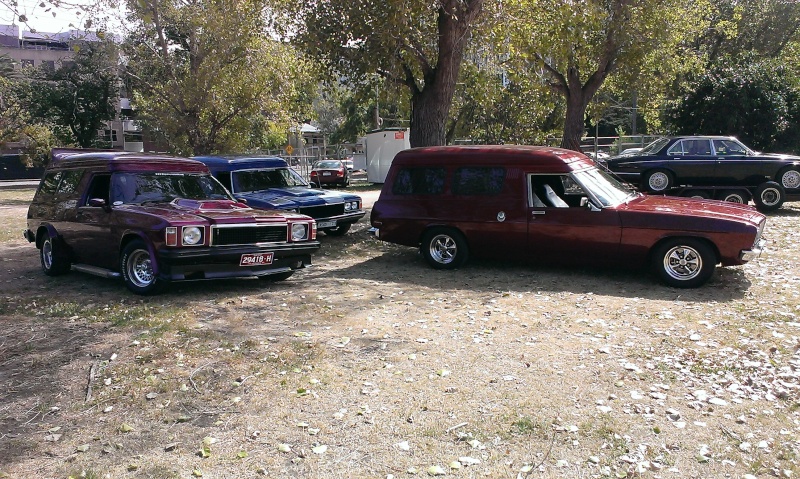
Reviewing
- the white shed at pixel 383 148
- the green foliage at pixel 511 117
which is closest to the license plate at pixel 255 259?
the white shed at pixel 383 148

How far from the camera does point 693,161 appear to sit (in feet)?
49.3

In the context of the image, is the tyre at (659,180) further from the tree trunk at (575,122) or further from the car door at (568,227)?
the car door at (568,227)

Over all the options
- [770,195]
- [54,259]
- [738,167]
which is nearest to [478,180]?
[54,259]

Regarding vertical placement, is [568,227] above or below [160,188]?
below

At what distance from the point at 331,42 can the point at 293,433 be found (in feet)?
34.8

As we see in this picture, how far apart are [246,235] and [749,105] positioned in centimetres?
1894

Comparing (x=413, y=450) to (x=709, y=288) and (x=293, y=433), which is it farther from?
(x=709, y=288)

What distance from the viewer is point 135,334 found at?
263 inches

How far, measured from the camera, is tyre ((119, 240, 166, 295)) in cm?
827

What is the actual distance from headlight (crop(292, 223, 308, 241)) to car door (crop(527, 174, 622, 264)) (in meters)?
3.22

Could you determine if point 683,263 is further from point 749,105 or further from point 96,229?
point 749,105

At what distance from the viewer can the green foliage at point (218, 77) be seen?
22.3m

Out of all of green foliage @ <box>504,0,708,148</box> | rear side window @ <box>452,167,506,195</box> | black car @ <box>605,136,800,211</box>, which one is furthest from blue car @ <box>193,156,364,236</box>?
black car @ <box>605,136,800,211</box>

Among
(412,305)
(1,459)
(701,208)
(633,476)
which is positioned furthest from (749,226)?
(1,459)
